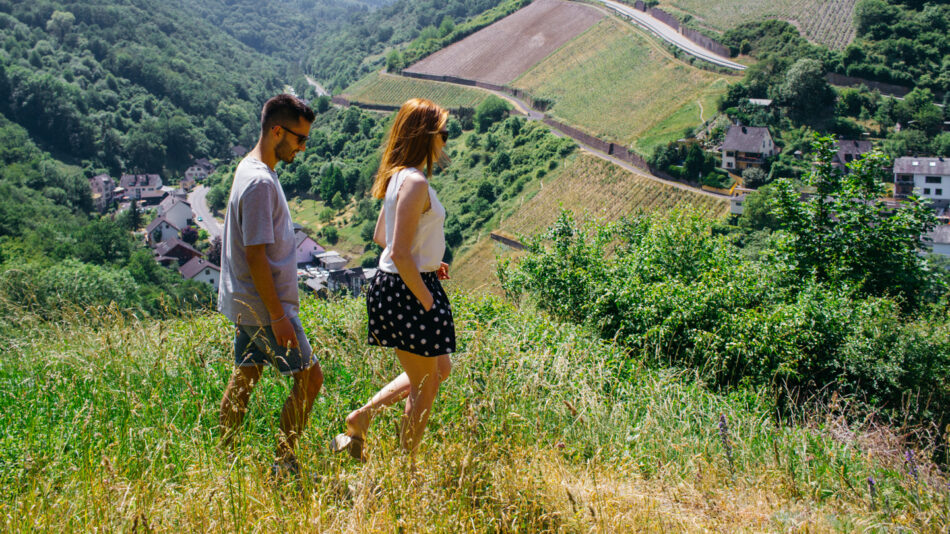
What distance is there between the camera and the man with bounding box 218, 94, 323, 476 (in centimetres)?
236

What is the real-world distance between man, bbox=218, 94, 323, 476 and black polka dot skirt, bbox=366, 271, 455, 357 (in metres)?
0.30

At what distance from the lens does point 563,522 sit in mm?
1964

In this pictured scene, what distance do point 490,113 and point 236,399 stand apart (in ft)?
207

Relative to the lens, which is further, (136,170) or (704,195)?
(136,170)

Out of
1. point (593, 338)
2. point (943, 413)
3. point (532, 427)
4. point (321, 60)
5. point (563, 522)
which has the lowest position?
point (321, 60)

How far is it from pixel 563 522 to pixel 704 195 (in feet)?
133

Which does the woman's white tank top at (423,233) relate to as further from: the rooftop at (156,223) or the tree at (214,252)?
the rooftop at (156,223)

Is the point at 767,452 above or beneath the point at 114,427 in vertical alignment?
beneath

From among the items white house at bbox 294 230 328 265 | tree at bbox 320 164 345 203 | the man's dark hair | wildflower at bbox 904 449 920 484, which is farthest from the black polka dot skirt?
tree at bbox 320 164 345 203

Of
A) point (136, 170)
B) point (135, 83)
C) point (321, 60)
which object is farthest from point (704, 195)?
point (321, 60)

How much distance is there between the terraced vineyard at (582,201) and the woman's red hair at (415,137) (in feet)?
116

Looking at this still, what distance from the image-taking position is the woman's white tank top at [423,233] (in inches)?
96.0

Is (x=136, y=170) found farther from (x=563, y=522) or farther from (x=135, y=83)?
(x=563, y=522)

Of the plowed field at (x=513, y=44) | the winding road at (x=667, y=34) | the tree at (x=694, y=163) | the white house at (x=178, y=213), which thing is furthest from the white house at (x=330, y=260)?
the winding road at (x=667, y=34)
